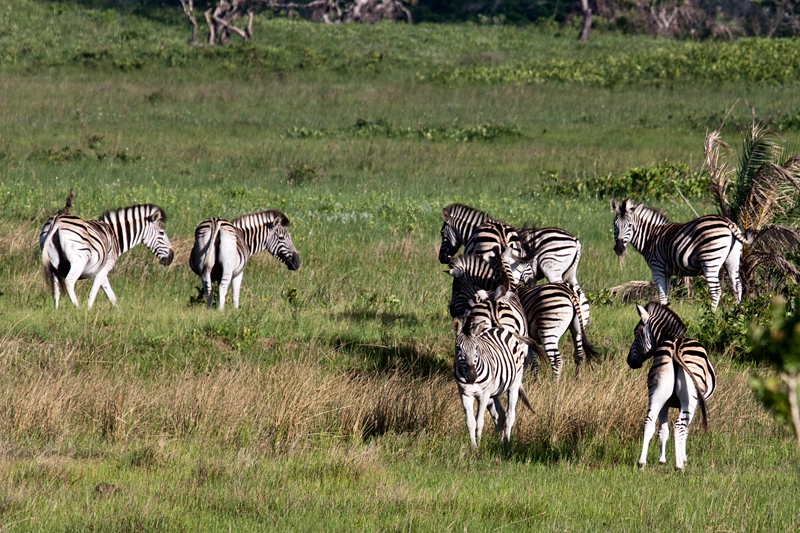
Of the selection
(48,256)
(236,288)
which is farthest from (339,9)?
(48,256)

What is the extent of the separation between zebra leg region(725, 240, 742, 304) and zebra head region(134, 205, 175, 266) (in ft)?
28.6

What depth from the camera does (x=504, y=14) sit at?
69562 millimetres

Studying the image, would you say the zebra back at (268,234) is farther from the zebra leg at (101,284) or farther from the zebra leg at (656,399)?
the zebra leg at (656,399)

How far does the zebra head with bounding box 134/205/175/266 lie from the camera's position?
14.5 m

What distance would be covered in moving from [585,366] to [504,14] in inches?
2431

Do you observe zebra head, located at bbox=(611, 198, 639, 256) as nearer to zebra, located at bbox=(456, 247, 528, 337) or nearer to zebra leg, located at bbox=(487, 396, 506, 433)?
zebra, located at bbox=(456, 247, 528, 337)

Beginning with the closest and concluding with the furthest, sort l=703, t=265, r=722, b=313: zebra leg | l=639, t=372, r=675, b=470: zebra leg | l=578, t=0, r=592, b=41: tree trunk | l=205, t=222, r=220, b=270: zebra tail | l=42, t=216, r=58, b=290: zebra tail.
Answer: l=639, t=372, r=675, b=470: zebra leg, l=42, t=216, r=58, b=290: zebra tail, l=205, t=222, r=220, b=270: zebra tail, l=703, t=265, r=722, b=313: zebra leg, l=578, t=0, r=592, b=41: tree trunk

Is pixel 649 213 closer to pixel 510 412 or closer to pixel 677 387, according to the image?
pixel 510 412

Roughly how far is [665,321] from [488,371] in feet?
6.60

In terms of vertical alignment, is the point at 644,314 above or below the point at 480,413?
above

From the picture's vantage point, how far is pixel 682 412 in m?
8.08

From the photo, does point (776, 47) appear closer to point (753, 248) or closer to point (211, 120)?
point (211, 120)

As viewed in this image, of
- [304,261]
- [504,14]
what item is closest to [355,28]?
[504,14]

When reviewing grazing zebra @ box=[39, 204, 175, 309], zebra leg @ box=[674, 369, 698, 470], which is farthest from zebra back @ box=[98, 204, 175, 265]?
zebra leg @ box=[674, 369, 698, 470]
